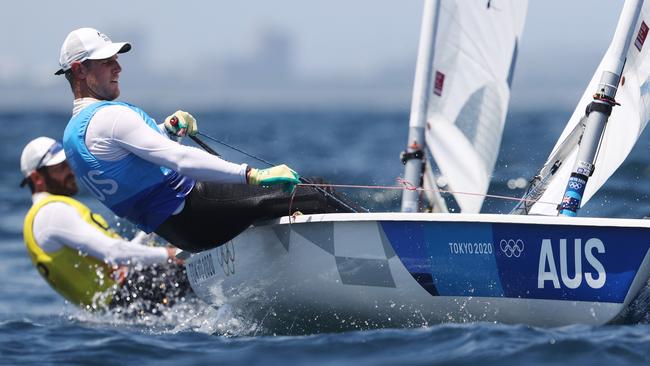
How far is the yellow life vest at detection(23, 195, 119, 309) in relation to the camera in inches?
221

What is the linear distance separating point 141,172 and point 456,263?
1.23 m

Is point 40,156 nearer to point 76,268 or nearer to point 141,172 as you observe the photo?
point 76,268

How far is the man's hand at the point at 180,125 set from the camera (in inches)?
193

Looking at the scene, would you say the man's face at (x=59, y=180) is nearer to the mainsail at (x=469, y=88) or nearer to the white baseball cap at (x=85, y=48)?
the white baseball cap at (x=85, y=48)

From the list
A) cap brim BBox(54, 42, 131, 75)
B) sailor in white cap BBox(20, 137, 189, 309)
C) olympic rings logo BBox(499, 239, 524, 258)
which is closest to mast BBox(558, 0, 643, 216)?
olympic rings logo BBox(499, 239, 524, 258)

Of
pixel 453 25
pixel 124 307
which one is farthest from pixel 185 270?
pixel 453 25

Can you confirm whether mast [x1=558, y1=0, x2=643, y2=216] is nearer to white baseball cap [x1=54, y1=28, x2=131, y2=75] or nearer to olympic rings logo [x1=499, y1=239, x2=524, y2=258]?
olympic rings logo [x1=499, y1=239, x2=524, y2=258]

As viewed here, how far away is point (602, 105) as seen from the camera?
4.45 metres

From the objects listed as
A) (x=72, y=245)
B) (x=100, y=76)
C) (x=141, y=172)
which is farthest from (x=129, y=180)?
(x=72, y=245)

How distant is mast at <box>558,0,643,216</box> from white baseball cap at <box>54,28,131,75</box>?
1.76m

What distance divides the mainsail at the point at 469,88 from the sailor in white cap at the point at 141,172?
1637 millimetres

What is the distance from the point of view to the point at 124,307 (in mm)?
5680

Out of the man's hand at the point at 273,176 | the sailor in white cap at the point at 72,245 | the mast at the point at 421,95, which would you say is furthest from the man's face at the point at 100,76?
the mast at the point at 421,95

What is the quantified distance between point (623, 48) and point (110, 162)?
1.96 m
